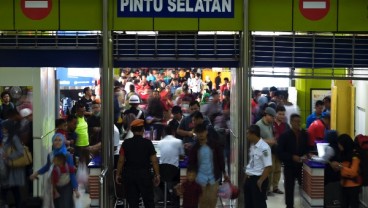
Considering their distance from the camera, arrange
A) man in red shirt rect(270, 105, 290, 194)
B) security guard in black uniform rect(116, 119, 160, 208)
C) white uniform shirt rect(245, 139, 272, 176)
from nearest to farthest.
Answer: white uniform shirt rect(245, 139, 272, 176) < security guard in black uniform rect(116, 119, 160, 208) < man in red shirt rect(270, 105, 290, 194)

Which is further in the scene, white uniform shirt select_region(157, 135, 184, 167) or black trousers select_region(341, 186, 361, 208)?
white uniform shirt select_region(157, 135, 184, 167)

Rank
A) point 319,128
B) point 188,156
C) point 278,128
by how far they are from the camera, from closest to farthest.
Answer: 1. point 188,156
2. point 278,128
3. point 319,128

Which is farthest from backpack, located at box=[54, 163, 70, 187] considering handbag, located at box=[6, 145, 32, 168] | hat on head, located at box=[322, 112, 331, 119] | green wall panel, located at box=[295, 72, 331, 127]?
green wall panel, located at box=[295, 72, 331, 127]

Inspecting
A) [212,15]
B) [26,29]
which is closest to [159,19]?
[212,15]

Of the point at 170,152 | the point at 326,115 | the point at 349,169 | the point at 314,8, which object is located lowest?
the point at 349,169

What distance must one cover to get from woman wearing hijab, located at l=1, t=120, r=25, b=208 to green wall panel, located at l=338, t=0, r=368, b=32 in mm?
4587

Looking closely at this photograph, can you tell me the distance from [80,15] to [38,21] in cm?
56

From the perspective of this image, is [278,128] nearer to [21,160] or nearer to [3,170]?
[21,160]

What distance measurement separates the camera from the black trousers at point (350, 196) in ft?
27.2

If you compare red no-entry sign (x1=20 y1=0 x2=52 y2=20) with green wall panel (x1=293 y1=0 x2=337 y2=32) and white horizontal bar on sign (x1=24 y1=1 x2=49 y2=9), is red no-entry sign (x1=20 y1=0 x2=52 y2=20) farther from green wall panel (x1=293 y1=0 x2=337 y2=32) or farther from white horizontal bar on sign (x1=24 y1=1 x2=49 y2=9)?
green wall panel (x1=293 y1=0 x2=337 y2=32)

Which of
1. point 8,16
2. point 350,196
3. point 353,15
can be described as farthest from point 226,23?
point 8,16

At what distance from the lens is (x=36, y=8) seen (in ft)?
27.8

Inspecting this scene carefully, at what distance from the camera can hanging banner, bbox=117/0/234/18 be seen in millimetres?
8445

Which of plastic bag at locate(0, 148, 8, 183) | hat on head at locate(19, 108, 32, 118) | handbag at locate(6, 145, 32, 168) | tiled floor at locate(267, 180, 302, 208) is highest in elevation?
hat on head at locate(19, 108, 32, 118)
